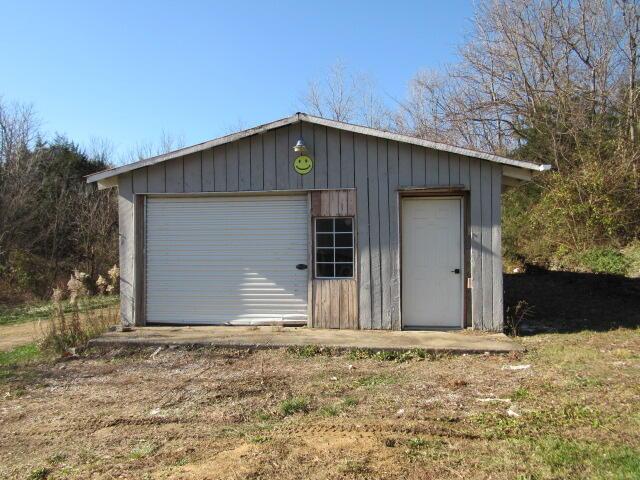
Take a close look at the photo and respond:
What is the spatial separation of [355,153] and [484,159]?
2024mm

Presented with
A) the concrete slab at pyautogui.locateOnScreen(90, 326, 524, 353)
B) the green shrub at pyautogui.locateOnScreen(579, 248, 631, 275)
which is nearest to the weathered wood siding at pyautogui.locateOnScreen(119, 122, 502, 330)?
the concrete slab at pyautogui.locateOnScreen(90, 326, 524, 353)

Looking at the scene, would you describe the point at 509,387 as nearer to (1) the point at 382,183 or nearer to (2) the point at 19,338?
(1) the point at 382,183

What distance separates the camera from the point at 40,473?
387cm

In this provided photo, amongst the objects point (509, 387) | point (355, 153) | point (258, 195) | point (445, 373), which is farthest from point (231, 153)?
point (509, 387)

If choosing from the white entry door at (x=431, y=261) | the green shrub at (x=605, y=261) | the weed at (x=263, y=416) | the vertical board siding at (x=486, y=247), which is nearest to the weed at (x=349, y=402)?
the weed at (x=263, y=416)

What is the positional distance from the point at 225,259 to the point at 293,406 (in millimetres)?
4353

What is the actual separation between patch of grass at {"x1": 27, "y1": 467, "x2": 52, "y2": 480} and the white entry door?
18.8 ft

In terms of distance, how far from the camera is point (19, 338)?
10.1 m

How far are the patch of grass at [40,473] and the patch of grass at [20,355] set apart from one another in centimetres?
440

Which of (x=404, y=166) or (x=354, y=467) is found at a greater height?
(x=404, y=166)

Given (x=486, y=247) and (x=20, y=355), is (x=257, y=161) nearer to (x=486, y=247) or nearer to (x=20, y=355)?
(x=486, y=247)

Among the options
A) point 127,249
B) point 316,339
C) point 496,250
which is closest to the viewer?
point 316,339

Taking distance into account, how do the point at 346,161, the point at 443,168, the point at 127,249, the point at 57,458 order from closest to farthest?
the point at 57,458 < the point at 443,168 < the point at 346,161 < the point at 127,249

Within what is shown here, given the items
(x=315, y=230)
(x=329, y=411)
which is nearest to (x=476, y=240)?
(x=315, y=230)
